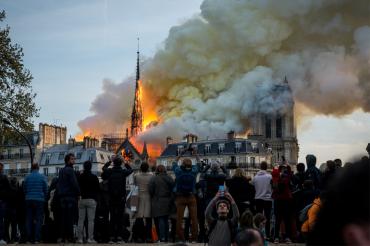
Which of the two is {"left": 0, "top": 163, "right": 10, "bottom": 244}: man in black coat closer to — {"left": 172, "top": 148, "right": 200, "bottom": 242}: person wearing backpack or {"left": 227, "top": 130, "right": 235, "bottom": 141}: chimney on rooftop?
{"left": 172, "top": 148, "right": 200, "bottom": 242}: person wearing backpack

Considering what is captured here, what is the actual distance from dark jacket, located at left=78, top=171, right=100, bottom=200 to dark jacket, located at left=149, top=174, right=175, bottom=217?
1330mm

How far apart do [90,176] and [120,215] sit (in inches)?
51.8

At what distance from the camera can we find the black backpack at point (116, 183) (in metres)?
17.4

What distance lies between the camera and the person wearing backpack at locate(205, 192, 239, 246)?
12125 millimetres

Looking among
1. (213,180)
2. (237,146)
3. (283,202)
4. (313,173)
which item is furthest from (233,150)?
(213,180)

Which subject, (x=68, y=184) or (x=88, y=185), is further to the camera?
(x=88, y=185)

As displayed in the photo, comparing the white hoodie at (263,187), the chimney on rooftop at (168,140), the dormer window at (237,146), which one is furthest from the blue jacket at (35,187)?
the chimney on rooftop at (168,140)

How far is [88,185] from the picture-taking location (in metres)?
17.2

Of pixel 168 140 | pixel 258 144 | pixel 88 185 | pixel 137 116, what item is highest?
pixel 137 116

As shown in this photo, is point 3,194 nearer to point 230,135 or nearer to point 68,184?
point 68,184

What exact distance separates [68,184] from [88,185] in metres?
0.73

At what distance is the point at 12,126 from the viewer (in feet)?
101

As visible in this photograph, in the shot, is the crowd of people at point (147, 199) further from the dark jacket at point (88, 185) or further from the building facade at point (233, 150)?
the building facade at point (233, 150)

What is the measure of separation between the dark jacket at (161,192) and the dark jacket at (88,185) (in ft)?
4.36
